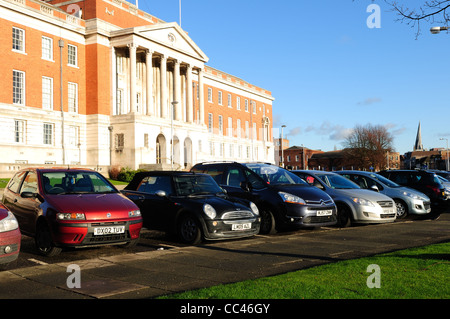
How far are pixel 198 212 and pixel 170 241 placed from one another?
4.26 ft

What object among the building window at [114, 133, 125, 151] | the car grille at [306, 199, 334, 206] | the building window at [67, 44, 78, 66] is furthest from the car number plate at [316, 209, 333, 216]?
the building window at [67, 44, 78, 66]

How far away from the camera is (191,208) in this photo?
9648 millimetres

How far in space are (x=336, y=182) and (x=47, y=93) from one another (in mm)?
32750

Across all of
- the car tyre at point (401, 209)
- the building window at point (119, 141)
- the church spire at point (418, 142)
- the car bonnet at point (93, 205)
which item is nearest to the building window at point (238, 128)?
the building window at point (119, 141)

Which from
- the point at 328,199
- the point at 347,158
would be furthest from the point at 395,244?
the point at 347,158

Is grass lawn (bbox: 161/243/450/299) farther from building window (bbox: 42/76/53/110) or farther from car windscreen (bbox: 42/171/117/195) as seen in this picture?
building window (bbox: 42/76/53/110)

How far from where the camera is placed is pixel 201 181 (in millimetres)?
10914

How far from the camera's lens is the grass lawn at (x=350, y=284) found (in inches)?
195

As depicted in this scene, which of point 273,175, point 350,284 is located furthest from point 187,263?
point 273,175

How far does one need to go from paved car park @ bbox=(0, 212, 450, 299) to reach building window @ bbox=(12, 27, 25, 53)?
3179cm

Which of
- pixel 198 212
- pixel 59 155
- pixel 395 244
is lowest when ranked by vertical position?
pixel 395 244

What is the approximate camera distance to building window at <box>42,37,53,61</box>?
129 ft

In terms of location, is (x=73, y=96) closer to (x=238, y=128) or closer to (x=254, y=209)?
(x=238, y=128)

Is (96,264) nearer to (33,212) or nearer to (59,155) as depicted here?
(33,212)
